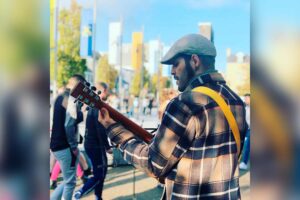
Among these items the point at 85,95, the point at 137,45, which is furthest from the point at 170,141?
the point at 137,45

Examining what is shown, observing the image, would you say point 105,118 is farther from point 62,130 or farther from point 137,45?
point 137,45

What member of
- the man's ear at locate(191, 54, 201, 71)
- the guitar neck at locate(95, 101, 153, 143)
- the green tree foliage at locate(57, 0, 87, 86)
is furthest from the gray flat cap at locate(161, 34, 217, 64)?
the green tree foliage at locate(57, 0, 87, 86)

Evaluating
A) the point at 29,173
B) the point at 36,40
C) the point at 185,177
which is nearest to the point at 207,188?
the point at 185,177

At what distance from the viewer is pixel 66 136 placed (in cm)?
293

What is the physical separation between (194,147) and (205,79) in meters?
0.24

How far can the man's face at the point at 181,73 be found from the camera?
135cm

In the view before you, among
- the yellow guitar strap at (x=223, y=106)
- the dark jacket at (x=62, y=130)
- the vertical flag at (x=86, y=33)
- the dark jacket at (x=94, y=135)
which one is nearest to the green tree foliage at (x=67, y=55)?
the dark jacket at (x=94, y=135)

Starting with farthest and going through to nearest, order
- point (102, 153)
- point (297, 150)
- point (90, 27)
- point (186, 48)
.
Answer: point (102, 153) → point (90, 27) → point (186, 48) → point (297, 150)

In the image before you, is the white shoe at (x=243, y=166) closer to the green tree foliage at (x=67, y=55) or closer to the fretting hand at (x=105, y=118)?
the fretting hand at (x=105, y=118)

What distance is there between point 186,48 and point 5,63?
1.99 feet

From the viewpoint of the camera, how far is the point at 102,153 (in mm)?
3385

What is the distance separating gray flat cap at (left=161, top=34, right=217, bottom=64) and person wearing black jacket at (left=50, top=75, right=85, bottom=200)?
167 cm

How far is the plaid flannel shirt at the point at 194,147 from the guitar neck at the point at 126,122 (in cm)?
11

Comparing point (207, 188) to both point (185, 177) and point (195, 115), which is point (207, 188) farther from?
point (195, 115)
